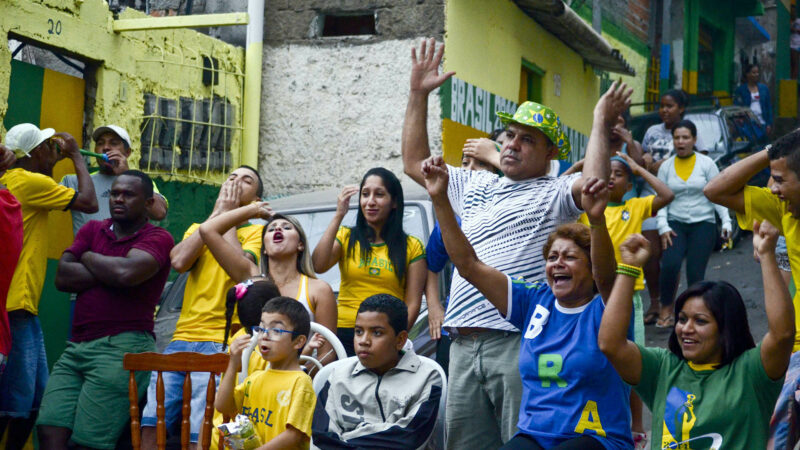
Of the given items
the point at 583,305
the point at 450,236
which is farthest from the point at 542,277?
the point at 450,236

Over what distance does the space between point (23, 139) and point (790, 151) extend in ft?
14.3

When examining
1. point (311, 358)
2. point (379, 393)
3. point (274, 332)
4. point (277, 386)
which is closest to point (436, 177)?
point (379, 393)

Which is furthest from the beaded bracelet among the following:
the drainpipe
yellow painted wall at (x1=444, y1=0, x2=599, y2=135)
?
the drainpipe

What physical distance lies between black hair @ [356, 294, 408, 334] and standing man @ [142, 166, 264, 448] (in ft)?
3.89

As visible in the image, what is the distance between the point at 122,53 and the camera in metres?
9.31

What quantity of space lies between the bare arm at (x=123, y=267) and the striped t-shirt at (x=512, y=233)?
1905mm

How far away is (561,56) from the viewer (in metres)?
14.3

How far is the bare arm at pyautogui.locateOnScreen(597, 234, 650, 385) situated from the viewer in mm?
3730

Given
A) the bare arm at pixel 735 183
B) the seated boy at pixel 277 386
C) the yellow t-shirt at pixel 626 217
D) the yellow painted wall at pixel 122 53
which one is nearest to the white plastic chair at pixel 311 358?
the seated boy at pixel 277 386

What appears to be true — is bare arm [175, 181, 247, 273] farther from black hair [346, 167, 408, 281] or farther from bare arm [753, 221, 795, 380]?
bare arm [753, 221, 795, 380]

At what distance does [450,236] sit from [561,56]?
35.3 feet

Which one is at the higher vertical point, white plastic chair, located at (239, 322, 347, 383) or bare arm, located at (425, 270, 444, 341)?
bare arm, located at (425, 270, 444, 341)

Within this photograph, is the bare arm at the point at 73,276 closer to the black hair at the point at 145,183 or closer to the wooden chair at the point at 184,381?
the black hair at the point at 145,183

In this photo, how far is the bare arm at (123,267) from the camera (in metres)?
5.56
